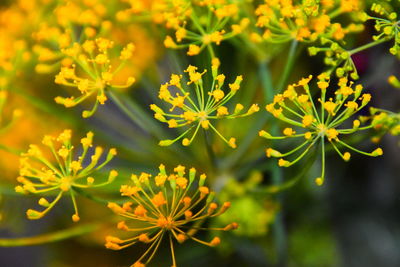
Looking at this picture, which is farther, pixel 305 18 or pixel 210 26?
pixel 210 26

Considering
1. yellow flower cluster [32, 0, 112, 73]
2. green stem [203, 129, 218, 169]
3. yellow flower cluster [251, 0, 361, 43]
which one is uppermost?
yellow flower cluster [32, 0, 112, 73]

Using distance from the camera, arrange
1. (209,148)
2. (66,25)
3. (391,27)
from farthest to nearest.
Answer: (66,25) → (209,148) → (391,27)

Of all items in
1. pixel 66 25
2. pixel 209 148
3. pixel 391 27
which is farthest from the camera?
pixel 66 25

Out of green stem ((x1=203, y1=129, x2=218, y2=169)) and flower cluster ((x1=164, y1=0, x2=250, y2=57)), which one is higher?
flower cluster ((x1=164, y1=0, x2=250, y2=57))

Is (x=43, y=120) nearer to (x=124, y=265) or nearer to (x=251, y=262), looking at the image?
(x=124, y=265)

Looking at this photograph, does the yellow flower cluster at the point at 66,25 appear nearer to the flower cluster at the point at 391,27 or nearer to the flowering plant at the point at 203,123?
the flowering plant at the point at 203,123

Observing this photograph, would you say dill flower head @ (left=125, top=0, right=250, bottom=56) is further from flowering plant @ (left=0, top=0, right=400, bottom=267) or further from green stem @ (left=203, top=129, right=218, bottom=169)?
green stem @ (left=203, top=129, right=218, bottom=169)

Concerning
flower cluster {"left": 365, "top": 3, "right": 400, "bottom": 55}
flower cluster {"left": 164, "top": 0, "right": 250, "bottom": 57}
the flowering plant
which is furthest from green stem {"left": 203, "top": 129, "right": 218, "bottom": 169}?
flower cluster {"left": 365, "top": 3, "right": 400, "bottom": 55}

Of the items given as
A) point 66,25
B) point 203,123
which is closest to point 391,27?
point 203,123

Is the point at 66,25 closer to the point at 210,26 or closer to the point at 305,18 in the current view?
the point at 210,26
